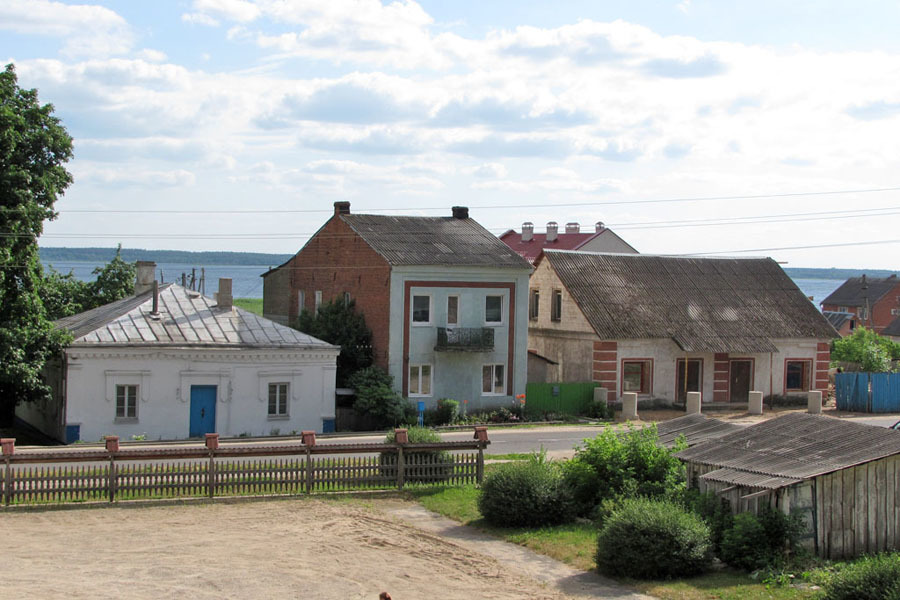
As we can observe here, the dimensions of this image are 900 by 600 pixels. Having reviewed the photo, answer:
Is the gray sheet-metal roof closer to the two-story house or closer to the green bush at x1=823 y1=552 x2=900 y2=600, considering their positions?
the green bush at x1=823 y1=552 x2=900 y2=600

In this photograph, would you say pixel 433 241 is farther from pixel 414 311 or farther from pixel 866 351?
pixel 866 351

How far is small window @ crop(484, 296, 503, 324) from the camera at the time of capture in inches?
1695

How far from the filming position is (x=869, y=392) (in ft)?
152

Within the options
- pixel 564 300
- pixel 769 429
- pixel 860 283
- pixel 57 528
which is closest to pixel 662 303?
pixel 564 300

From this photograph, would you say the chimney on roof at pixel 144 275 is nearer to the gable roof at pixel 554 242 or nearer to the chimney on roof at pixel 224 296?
the chimney on roof at pixel 224 296

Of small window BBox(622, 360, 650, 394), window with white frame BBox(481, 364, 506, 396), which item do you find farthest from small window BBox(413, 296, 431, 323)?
small window BBox(622, 360, 650, 394)

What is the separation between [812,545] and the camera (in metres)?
17.1

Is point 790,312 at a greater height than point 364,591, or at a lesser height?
greater

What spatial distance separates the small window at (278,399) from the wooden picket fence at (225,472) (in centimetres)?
1377

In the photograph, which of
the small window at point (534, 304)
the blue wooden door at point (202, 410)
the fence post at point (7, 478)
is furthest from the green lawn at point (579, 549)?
the small window at point (534, 304)

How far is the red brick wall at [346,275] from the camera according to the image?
41613 millimetres

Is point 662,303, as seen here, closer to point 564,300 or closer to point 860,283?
point 564,300

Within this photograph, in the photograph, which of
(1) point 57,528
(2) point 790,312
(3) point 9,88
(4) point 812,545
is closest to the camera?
(4) point 812,545

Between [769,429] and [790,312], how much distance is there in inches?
1208
